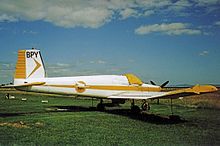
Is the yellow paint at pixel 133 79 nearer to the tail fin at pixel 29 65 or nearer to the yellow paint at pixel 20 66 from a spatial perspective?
the tail fin at pixel 29 65

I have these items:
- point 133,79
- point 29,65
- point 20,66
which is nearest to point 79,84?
Result: point 29,65

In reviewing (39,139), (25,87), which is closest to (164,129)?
(39,139)

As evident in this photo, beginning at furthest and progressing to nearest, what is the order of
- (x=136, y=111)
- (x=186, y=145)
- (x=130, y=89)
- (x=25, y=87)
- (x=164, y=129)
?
1. (x=130, y=89)
2. (x=136, y=111)
3. (x=25, y=87)
4. (x=164, y=129)
5. (x=186, y=145)

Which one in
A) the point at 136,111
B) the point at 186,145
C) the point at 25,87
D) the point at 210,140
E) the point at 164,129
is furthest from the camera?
the point at 136,111

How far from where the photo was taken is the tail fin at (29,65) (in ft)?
55.0

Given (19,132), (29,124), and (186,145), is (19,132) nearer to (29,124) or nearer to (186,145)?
(29,124)

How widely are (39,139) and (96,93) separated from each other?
404 inches

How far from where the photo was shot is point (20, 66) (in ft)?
55.3

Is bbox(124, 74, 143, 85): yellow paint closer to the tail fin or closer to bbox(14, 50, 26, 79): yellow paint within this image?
the tail fin

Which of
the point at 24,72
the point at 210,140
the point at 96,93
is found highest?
the point at 24,72

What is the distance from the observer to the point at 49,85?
17.6 m

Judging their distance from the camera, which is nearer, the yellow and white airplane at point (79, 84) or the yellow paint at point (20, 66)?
the yellow paint at point (20, 66)

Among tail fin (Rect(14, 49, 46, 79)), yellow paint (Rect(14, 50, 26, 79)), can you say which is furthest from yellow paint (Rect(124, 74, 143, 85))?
yellow paint (Rect(14, 50, 26, 79))

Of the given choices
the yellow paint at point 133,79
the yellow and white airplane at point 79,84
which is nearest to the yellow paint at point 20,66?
the yellow and white airplane at point 79,84
